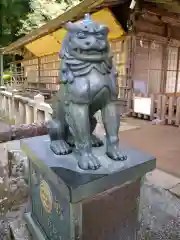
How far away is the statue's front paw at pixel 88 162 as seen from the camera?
4.48ft

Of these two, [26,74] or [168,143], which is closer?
[168,143]

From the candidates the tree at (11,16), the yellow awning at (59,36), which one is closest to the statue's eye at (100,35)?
the yellow awning at (59,36)

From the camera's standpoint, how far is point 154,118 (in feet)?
21.2

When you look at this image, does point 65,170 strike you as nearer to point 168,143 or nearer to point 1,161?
point 1,161

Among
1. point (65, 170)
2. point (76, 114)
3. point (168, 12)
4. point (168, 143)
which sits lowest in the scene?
point (168, 143)

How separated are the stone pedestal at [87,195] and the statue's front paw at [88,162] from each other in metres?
0.03

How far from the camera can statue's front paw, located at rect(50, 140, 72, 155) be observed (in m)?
1.58

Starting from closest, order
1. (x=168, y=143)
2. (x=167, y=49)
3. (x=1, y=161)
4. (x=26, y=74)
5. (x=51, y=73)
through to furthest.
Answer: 1. (x=1, y=161)
2. (x=168, y=143)
3. (x=167, y=49)
4. (x=51, y=73)
5. (x=26, y=74)

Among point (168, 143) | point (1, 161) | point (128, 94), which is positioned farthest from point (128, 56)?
point (1, 161)

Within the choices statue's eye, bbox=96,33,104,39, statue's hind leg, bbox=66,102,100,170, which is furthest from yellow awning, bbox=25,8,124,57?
statue's hind leg, bbox=66,102,100,170

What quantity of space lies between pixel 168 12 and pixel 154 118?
3449 mm

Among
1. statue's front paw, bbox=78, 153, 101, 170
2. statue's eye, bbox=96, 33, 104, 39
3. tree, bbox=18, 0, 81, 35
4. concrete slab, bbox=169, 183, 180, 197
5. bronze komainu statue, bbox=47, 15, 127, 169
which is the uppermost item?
tree, bbox=18, 0, 81, 35

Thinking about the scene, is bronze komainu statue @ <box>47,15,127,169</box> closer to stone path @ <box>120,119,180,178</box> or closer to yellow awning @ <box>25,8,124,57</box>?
stone path @ <box>120,119,180,178</box>

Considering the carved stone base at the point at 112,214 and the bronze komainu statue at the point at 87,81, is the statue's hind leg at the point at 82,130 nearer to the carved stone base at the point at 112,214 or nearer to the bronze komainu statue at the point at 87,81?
the bronze komainu statue at the point at 87,81
